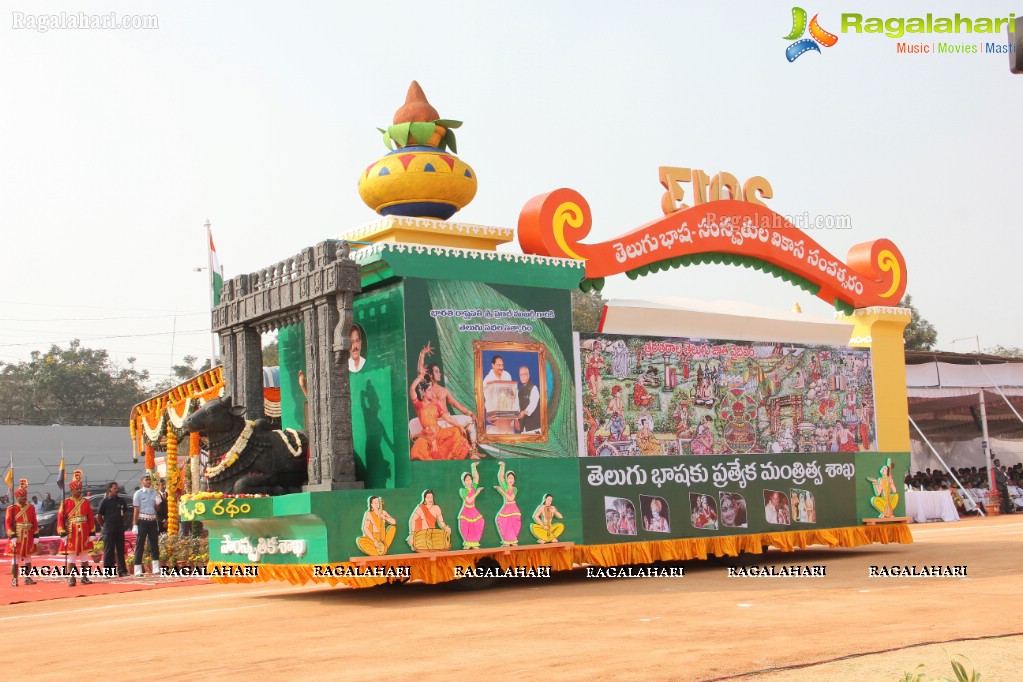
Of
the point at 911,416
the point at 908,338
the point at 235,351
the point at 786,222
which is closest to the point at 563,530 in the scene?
the point at 235,351

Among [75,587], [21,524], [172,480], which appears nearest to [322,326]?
[172,480]

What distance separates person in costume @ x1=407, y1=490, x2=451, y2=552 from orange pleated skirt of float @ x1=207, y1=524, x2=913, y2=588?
119mm

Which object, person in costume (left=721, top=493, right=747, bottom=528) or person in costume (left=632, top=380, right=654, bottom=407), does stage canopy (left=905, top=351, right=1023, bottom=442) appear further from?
person in costume (left=632, top=380, right=654, bottom=407)

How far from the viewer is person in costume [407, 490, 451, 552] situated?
43.6 feet

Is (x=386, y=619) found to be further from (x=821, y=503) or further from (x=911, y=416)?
(x=911, y=416)

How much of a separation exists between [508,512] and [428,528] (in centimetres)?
120

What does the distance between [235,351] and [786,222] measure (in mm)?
9173

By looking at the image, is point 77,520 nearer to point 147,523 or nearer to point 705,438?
point 147,523

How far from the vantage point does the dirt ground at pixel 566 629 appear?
25.8 ft

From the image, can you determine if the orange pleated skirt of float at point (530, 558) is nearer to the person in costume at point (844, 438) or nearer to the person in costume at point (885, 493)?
the person in costume at point (885, 493)

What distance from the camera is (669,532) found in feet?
51.3

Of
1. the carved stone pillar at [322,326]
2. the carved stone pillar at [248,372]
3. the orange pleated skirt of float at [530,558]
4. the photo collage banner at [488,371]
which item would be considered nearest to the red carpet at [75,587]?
the orange pleated skirt of float at [530,558]

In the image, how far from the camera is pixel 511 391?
14273 mm

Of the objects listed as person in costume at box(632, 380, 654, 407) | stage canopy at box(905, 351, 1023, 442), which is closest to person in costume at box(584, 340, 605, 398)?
person in costume at box(632, 380, 654, 407)
